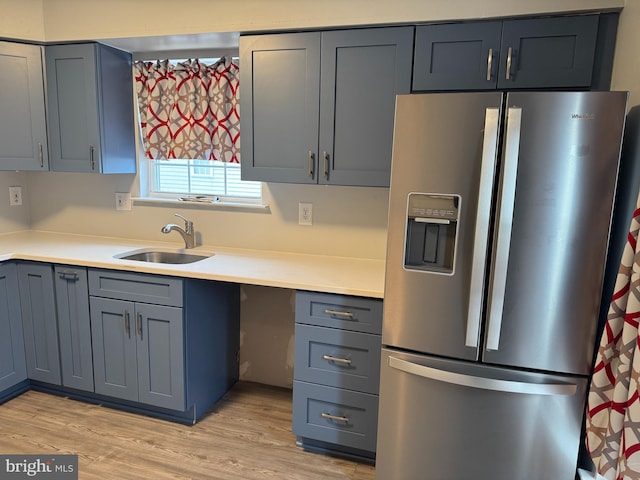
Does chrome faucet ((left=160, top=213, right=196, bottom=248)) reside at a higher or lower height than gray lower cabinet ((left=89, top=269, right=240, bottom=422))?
higher

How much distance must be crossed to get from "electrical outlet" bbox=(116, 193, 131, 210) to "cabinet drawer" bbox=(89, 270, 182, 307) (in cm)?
73

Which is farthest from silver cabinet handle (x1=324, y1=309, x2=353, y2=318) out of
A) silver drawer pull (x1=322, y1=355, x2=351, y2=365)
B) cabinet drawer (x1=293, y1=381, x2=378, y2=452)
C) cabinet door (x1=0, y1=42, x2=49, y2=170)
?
cabinet door (x1=0, y1=42, x2=49, y2=170)

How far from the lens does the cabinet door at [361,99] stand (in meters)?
2.15

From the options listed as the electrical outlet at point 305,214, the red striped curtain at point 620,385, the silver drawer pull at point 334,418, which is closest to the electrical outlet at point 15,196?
the electrical outlet at point 305,214

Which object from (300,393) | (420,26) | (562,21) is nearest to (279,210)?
(300,393)

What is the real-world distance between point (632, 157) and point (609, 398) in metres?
0.81

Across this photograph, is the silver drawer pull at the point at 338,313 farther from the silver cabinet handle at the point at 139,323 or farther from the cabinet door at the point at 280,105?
the silver cabinet handle at the point at 139,323

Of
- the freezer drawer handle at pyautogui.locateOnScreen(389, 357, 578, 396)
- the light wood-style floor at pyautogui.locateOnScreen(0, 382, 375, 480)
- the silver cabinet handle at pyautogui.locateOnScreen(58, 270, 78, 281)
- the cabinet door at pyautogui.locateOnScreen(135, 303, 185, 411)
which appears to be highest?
the silver cabinet handle at pyautogui.locateOnScreen(58, 270, 78, 281)

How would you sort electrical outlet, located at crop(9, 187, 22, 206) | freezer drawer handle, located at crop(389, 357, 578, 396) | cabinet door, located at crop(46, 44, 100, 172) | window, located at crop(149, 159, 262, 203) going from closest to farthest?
freezer drawer handle, located at crop(389, 357, 578, 396), cabinet door, located at crop(46, 44, 100, 172), window, located at crop(149, 159, 262, 203), electrical outlet, located at crop(9, 187, 22, 206)

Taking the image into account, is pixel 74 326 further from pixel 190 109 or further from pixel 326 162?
pixel 326 162

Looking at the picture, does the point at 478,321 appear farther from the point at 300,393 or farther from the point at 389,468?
the point at 300,393

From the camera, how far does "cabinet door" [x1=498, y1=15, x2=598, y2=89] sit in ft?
6.24

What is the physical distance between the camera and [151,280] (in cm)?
236

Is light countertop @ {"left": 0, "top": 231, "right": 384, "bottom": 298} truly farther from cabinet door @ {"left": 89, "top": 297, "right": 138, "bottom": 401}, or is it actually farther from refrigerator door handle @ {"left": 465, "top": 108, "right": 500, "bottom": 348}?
refrigerator door handle @ {"left": 465, "top": 108, "right": 500, "bottom": 348}
